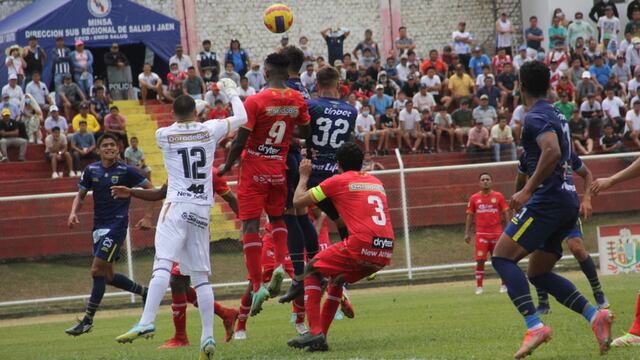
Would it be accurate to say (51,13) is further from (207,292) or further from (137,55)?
(207,292)

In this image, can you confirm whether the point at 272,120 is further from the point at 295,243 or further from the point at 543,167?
the point at 543,167

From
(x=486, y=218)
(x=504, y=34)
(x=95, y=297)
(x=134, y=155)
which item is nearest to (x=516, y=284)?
(x=95, y=297)

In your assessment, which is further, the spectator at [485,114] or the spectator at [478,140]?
the spectator at [485,114]

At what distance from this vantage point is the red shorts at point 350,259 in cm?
1009

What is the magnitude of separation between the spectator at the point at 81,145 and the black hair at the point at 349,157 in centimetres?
1710

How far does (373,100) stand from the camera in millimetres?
29797

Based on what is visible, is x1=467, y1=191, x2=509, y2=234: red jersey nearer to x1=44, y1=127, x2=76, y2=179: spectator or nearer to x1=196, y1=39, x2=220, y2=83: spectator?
x1=44, y1=127, x2=76, y2=179: spectator

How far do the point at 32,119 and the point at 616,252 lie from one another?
570 inches

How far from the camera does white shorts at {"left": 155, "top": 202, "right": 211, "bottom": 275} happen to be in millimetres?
9852

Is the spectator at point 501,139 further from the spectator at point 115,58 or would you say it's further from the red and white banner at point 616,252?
the spectator at point 115,58

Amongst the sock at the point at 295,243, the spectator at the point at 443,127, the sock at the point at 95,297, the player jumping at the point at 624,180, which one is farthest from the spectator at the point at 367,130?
the player jumping at the point at 624,180

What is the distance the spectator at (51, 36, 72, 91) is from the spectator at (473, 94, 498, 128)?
11.0 m

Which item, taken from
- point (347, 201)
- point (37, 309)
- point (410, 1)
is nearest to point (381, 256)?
point (347, 201)

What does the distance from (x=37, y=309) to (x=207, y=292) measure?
13.2 meters
